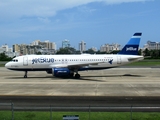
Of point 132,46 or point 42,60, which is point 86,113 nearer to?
point 42,60

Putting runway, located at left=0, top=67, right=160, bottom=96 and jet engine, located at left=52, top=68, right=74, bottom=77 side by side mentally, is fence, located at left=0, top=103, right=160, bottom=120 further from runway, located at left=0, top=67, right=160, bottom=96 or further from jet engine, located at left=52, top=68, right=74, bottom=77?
jet engine, located at left=52, top=68, right=74, bottom=77

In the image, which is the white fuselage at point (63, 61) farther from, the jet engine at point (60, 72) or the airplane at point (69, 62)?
the jet engine at point (60, 72)

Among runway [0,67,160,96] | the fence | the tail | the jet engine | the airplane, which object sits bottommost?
runway [0,67,160,96]

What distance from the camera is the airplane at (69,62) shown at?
41.9 metres

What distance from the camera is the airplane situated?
4191cm

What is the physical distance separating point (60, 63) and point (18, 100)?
2216 centimetres

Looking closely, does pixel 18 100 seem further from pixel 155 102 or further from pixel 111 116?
pixel 155 102

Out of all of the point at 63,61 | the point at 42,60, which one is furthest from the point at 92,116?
the point at 63,61

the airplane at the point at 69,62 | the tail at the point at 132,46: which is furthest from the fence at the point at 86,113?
the tail at the point at 132,46

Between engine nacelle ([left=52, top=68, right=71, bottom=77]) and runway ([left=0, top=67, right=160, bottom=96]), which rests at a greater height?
engine nacelle ([left=52, top=68, right=71, bottom=77])

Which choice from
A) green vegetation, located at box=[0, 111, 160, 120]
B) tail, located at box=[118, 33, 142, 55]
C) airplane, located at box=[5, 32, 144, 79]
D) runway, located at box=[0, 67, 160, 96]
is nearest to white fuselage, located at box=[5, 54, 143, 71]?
airplane, located at box=[5, 32, 144, 79]

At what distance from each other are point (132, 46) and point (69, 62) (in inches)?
469

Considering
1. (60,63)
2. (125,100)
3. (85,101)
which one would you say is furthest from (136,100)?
(60,63)

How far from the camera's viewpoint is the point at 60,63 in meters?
43.9
